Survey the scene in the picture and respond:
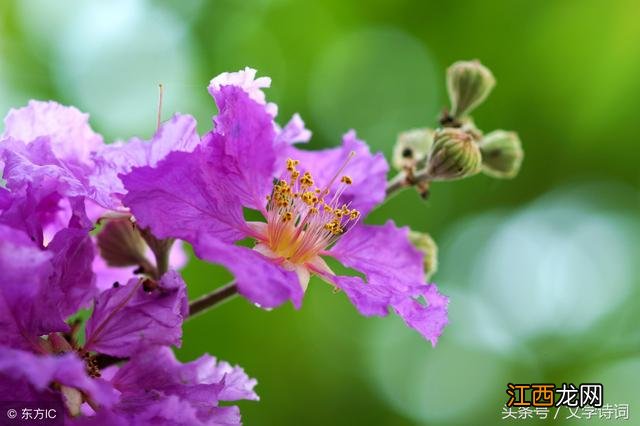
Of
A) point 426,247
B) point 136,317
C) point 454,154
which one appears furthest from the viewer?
point 426,247

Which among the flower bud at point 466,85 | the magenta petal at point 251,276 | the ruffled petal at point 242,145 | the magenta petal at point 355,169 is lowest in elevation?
the magenta petal at point 251,276

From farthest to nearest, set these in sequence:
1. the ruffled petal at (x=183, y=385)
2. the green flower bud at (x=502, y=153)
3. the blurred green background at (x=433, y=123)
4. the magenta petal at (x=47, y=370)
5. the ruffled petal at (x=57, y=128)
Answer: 1. the blurred green background at (x=433, y=123)
2. the green flower bud at (x=502, y=153)
3. the ruffled petal at (x=57, y=128)
4. the ruffled petal at (x=183, y=385)
5. the magenta petal at (x=47, y=370)

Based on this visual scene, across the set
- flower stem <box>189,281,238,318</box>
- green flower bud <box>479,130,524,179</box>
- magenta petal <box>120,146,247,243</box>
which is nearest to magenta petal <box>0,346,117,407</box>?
magenta petal <box>120,146,247,243</box>

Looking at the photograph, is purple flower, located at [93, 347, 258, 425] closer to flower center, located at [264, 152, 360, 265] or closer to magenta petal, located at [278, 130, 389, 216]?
flower center, located at [264, 152, 360, 265]

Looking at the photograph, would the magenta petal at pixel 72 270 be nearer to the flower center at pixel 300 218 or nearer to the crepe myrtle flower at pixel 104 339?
the crepe myrtle flower at pixel 104 339

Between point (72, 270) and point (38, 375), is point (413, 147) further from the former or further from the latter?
point (38, 375)

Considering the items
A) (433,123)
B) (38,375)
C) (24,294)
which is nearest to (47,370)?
(38,375)

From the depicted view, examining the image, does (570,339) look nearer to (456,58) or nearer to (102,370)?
(456,58)

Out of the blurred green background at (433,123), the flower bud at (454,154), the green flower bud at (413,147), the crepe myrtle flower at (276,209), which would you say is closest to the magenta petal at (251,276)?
the crepe myrtle flower at (276,209)

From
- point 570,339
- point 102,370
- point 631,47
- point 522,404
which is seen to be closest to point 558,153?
point 631,47
